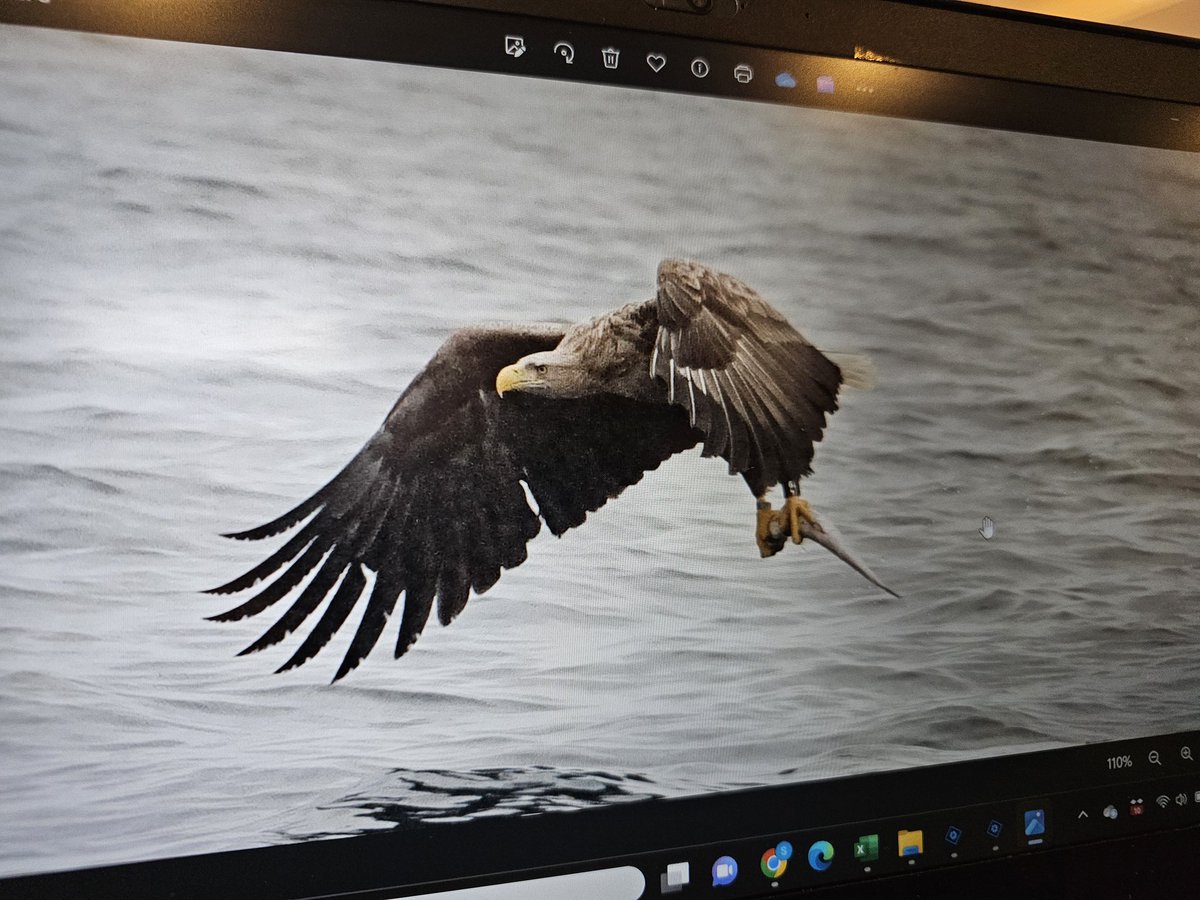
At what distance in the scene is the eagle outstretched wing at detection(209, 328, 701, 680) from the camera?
489 millimetres

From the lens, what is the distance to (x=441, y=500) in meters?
0.51

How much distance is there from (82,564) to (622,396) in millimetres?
309

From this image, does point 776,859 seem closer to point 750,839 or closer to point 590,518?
point 750,839

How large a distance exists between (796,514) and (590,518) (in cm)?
14

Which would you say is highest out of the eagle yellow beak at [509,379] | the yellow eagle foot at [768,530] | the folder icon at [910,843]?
the eagle yellow beak at [509,379]

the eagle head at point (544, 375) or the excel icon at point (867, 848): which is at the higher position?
the eagle head at point (544, 375)

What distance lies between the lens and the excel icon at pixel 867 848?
0.58 m

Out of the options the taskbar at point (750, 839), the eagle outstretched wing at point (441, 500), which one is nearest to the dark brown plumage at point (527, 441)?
the eagle outstretched wing at point (441, 500)

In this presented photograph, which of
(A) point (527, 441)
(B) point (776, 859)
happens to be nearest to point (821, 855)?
(B) point (776, 859)

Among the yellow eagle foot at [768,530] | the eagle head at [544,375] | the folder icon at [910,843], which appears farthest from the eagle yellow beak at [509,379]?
the folder icon at [910,843]

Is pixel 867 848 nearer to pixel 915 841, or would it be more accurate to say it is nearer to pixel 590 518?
pixel 915 841

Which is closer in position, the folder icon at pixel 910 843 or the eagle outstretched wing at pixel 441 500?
the eagle outstretched wing at pixel 441 500

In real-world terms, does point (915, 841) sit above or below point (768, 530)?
below

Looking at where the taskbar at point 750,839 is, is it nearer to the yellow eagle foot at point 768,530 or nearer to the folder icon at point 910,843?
the folder icon at point 910,843
